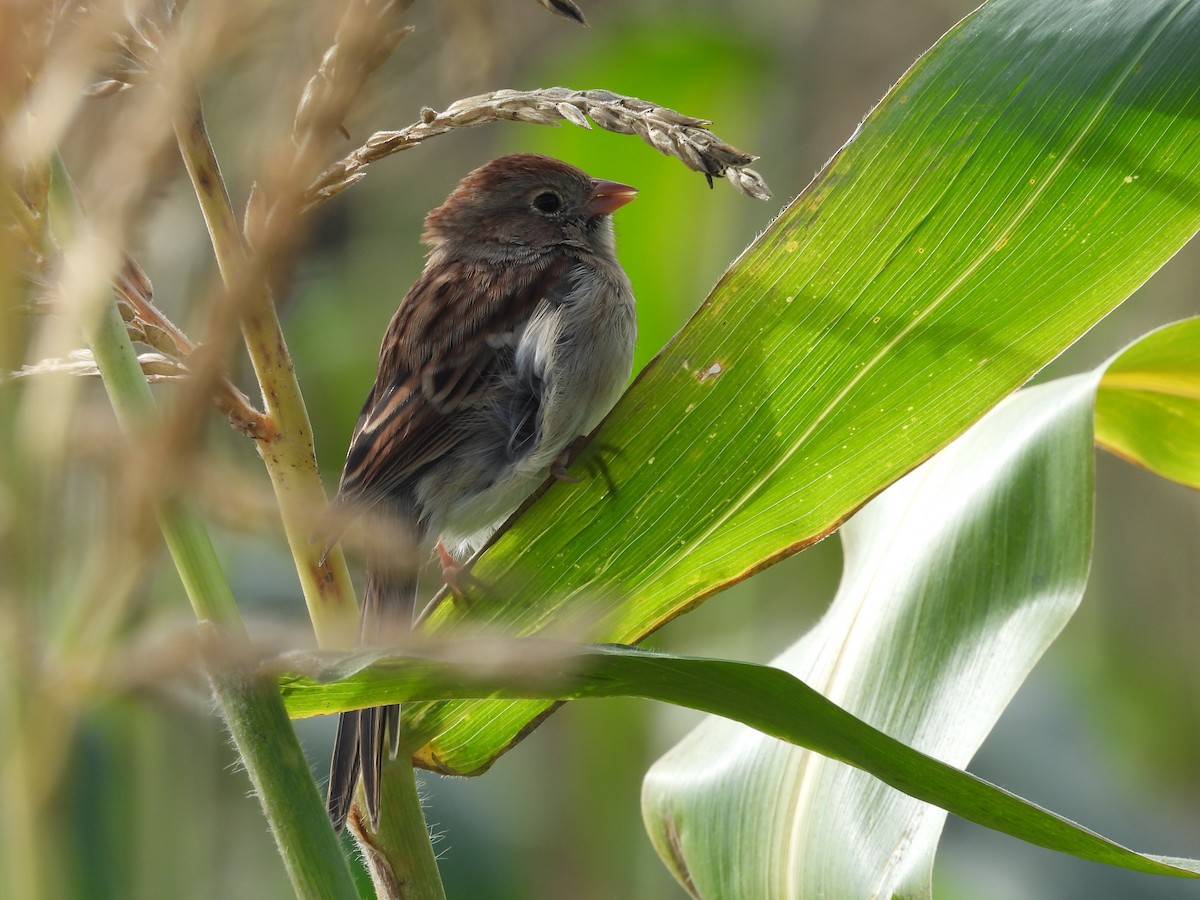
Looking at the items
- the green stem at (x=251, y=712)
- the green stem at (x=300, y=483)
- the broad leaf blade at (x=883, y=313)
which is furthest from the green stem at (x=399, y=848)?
the green stem at (x=251, y=712)

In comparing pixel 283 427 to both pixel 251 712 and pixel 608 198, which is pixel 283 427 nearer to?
pixel 251 712

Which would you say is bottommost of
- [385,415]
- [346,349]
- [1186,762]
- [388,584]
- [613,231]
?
[1186,762]

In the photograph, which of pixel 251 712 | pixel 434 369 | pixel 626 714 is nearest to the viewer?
pixel 251 712

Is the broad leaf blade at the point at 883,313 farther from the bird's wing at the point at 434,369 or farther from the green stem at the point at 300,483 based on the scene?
the bird's wing at the point at 434,369

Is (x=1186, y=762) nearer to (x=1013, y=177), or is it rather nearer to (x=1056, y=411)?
(x=1056, y=411)

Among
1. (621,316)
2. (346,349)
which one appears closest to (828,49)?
(346,349)

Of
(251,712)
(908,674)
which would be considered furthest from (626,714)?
(251,712)

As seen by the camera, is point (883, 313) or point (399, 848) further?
point (883, 313)
